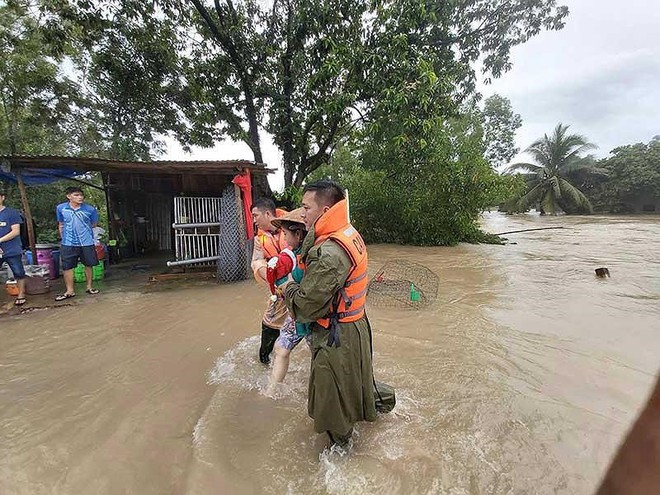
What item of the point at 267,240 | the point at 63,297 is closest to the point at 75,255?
the point at 63,297

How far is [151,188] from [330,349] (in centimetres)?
1079

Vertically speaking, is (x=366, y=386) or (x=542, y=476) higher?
(x=366, y=386)

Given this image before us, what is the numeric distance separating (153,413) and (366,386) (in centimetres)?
190

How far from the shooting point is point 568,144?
2897 cm

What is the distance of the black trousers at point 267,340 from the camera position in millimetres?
3431

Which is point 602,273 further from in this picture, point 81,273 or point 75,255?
point 81,273

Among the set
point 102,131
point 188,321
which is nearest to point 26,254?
point 188,321

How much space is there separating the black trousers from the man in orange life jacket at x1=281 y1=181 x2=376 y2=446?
1341 mm

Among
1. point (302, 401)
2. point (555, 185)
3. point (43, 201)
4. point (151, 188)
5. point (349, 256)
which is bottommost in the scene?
point (302, 401)

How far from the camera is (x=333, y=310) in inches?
83.0

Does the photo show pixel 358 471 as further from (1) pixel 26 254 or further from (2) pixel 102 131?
(2) pixel 102 131

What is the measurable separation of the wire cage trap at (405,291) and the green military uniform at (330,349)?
3.57 metres

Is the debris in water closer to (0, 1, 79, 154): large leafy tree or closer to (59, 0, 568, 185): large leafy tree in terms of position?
(59, 0, 568, 185): large leafy tree

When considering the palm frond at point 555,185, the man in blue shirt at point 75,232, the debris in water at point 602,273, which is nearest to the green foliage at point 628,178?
the palm frond at point 555,185
